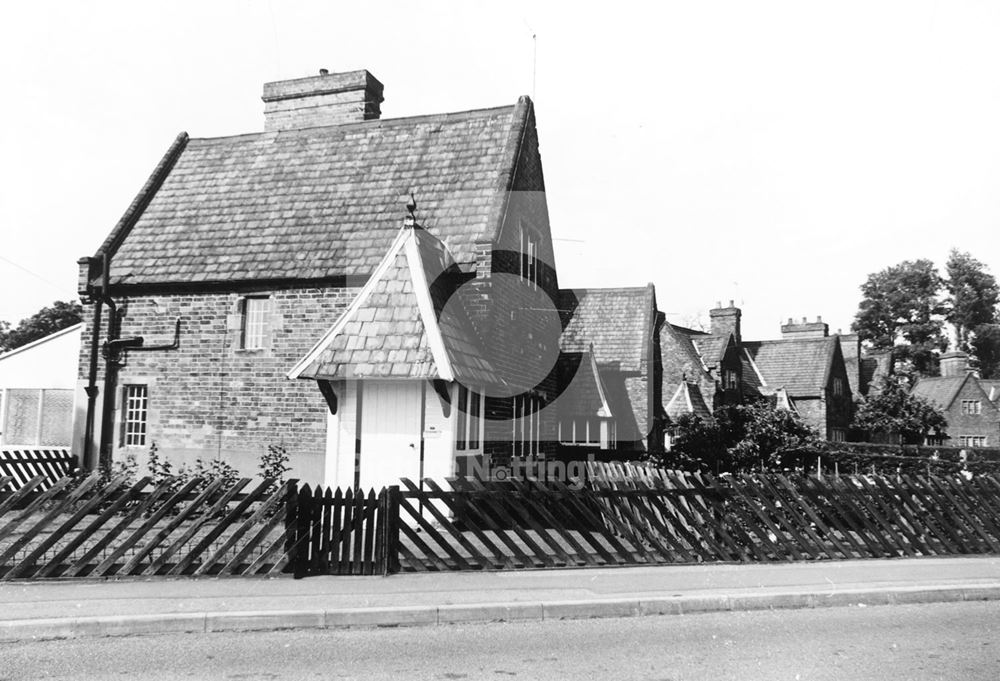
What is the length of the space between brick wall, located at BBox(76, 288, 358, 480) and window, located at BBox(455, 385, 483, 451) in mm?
3291

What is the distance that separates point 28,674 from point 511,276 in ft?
40.6

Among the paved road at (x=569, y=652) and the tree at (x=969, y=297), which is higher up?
the tree at (x=969, y=297)

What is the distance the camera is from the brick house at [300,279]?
1619 centimetres

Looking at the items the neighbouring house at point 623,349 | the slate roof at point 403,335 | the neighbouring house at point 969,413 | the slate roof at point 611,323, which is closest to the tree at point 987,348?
the neighbouring house at point 969,413

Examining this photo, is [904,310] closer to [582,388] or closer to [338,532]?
[582,388]

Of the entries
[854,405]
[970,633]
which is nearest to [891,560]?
[970,633]

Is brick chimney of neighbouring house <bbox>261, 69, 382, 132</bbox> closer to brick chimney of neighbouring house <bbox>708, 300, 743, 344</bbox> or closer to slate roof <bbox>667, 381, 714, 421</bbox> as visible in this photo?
slate roof <bbox>667, 381, 714, 421</bbox>

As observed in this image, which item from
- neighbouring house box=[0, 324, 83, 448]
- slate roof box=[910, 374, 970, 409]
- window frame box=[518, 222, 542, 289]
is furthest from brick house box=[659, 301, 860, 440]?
neighbouring house box=[0, 324, 83, 448]

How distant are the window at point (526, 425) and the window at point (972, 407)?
169 ft

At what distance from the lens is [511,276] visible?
17344 mm

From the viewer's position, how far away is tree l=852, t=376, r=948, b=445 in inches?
1731

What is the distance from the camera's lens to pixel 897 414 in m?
44.4

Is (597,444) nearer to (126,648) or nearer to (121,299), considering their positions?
(121,299)

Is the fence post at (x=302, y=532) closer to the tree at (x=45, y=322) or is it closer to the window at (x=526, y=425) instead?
the window at (x=526, y=425)
